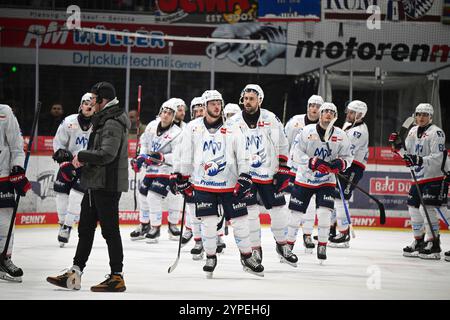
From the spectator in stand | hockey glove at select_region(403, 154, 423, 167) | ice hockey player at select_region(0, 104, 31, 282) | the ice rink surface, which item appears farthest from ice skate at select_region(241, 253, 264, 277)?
the spectator in stand

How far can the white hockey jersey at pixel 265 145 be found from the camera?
8.04m

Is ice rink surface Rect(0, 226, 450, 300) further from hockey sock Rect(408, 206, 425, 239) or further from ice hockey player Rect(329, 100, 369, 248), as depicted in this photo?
hockey sock Rect(408, 206, 425, 239)

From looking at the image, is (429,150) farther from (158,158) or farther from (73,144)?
(73,144)

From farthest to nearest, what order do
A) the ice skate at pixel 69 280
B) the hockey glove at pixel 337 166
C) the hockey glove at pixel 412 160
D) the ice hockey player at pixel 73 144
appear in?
1. the ice hockey player at pixel 73 144
2. the hockey glove at pixel 412 160
3. the hockey glove at pixel 337 166
4. the ice skate at pixel 69 280

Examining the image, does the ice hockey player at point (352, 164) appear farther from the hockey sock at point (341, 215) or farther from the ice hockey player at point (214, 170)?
the ice hockey player at point (214, 170)

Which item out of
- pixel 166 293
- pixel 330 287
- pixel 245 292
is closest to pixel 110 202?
pixel 166 293

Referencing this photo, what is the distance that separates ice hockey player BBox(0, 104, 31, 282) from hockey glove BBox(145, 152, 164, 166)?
3280mm

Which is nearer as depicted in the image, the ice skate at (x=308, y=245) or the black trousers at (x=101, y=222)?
the black trousers at (x=101, y=222)

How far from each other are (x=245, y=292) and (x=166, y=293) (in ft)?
1.94

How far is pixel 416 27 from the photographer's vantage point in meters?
15.4

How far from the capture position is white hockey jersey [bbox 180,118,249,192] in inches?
282

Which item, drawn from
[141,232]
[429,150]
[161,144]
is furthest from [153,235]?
[429,150]

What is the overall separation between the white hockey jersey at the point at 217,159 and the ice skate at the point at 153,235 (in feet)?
9.63

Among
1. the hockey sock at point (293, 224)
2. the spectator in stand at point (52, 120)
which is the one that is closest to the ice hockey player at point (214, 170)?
the hockey sock at point (293, 224)
